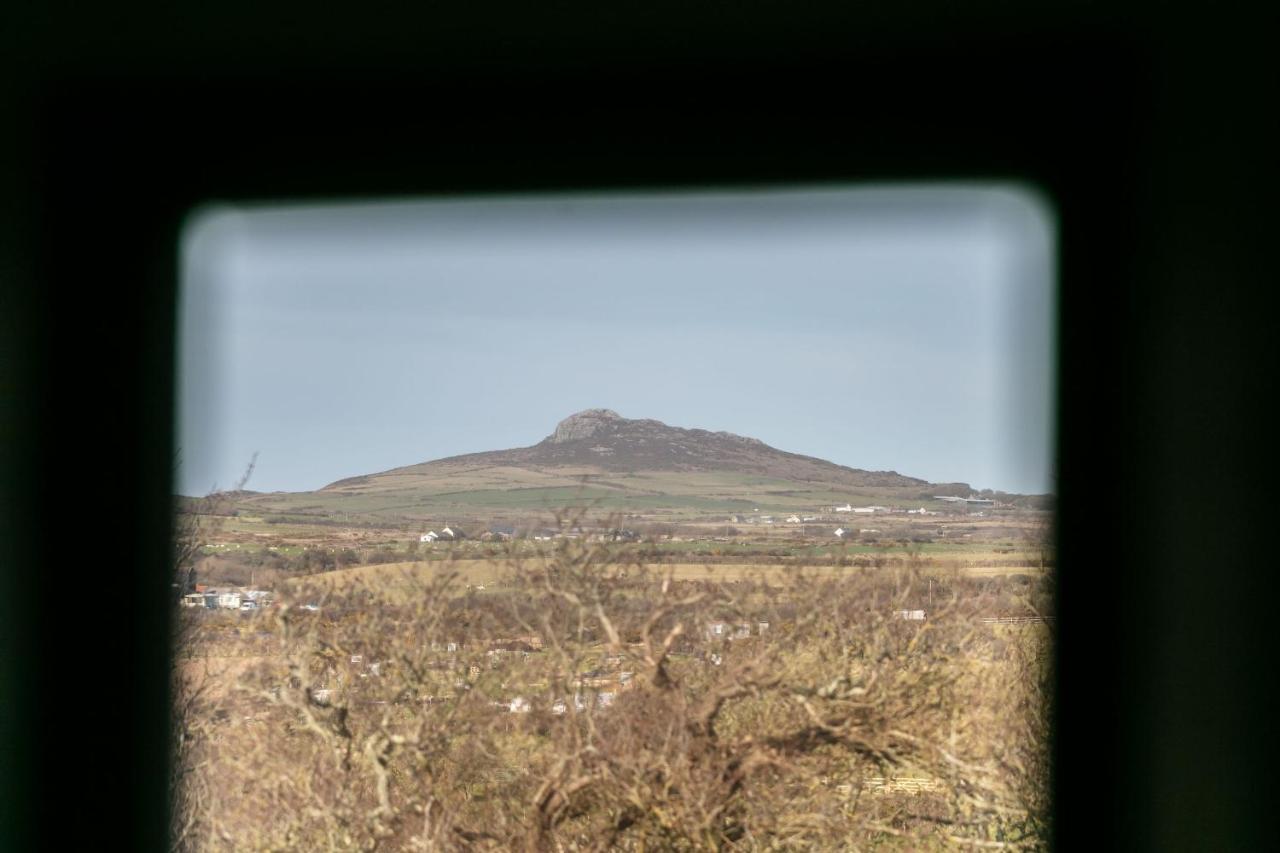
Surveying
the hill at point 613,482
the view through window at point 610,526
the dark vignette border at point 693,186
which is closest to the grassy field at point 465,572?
the view through window at point 610,526

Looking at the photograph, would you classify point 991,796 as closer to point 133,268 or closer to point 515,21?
point 515,21

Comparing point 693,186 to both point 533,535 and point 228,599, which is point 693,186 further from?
point 228,599

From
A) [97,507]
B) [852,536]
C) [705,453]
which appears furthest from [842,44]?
[97,507]

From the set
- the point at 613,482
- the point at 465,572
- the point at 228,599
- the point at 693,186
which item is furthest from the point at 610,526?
the point at 228,599

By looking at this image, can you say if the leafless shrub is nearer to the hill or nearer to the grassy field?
the grassy field

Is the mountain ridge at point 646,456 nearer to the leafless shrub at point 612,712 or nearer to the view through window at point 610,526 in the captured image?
the view through window at point 610,526

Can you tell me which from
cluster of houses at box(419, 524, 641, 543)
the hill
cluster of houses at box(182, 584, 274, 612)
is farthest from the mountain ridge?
cluster of houses at box(182, 584, 274, 612)

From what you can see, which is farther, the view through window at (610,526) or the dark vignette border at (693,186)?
the view through window at (610,526)
